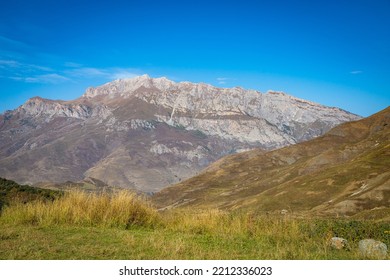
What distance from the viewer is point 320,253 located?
437 inches

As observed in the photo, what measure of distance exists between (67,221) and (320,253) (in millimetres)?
9288

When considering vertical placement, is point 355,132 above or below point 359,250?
above

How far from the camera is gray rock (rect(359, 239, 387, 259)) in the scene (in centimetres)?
1065

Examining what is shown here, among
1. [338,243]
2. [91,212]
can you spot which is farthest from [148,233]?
[338,243]

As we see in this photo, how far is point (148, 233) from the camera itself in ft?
45.0

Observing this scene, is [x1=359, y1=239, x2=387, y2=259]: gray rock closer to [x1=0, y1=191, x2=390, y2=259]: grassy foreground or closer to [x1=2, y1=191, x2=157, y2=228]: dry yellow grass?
[x1=0, y1=191, x2=390, y2=259]: grassy foreground

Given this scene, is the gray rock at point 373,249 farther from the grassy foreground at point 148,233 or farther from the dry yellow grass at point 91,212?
the dry yellow grass at point 91,212

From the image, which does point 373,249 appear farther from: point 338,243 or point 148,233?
point 148,233

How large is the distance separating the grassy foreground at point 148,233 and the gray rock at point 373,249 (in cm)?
30

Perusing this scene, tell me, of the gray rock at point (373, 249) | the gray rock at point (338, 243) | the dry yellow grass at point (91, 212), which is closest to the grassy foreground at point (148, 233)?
the dry yellow grass at point (91, 212)

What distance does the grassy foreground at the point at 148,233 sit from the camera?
10.6 metres

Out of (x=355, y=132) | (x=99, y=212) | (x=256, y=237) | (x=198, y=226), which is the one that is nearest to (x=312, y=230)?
(x=256, y=237)
